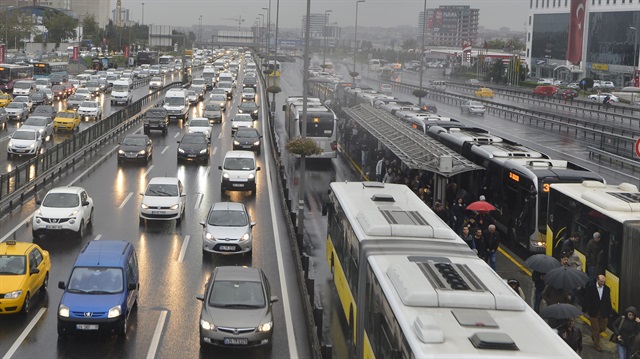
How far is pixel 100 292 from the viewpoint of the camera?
57.0 ft

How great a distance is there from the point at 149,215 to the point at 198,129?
22955 millimetres

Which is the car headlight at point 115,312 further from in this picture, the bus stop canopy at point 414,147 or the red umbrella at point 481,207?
the bus stop canopy at point 414,147

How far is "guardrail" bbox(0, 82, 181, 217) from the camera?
30281mm

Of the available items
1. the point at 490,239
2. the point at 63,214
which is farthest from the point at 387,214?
the point at 63,214

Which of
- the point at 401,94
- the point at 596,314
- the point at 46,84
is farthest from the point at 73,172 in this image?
the point at 401,94

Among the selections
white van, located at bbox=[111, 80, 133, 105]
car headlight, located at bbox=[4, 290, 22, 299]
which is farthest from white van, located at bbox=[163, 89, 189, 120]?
car headlight, located at bbox=[4, 290, 22, 299]

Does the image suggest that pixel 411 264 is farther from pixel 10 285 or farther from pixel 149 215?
pixel 149 215

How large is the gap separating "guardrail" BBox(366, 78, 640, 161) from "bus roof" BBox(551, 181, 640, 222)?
2639 cm

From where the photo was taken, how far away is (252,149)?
152 feet

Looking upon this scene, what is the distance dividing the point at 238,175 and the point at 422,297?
2383 centimetres

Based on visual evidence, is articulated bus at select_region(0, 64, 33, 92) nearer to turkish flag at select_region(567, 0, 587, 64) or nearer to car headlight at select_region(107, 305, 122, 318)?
car headlight at select_region(107, 305, 122, 318)

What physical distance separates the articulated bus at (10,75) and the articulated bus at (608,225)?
6825 centimetres

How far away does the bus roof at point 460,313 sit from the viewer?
9.54m

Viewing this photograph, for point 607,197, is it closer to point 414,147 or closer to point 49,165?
point 414,147
